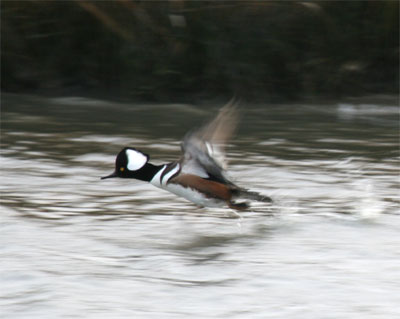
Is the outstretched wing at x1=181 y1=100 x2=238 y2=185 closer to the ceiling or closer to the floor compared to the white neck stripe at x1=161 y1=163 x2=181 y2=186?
closer to the ceiling

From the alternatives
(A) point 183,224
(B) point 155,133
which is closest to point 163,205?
(A) point 183,224

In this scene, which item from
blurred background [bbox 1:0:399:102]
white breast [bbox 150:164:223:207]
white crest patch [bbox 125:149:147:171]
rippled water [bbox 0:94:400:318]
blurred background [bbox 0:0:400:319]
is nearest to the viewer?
rippled water [bbox 0:94:400:318]

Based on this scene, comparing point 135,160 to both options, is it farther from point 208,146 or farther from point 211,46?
point 211,46

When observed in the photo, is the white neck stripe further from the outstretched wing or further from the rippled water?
the rippled water

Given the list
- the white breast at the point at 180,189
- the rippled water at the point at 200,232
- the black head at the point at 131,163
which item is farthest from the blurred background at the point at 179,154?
the black head at the point at 131,163

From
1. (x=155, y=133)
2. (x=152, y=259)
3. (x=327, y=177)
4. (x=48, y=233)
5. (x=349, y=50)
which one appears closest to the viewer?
(x=152, y=259)

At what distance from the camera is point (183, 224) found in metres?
6.21

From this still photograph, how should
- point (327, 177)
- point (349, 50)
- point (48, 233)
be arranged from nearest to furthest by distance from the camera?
point (48, 233) → point (327, 177) → point (349, 50)

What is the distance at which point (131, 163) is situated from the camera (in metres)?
6.06

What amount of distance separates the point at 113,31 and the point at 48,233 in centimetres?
592

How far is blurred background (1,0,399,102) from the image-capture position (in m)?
11.3

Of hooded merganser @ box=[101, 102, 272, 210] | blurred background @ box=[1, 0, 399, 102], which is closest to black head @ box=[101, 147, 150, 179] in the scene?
hooded merganser @ box=[101, 102, 272, 210]

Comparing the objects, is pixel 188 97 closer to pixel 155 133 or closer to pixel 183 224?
pixel 155 133

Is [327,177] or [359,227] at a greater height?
[327,177]
